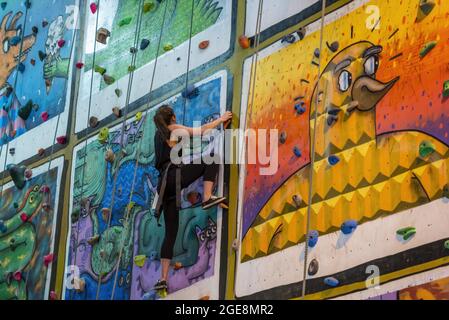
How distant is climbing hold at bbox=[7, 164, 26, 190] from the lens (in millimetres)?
6580

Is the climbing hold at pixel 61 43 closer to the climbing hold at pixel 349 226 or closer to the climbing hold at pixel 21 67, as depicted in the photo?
the climbing hold at pixel 21 67

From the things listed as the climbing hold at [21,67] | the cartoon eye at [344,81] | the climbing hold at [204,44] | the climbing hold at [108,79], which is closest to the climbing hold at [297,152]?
the cartoon eye at [344,81]

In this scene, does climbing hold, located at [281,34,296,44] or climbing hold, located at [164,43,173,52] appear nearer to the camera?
climbing hold, located at [281,34,296,44]

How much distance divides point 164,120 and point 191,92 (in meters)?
0.43

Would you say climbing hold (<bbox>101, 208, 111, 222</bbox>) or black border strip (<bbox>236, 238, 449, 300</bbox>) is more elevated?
climbing hold (<bbox>101, 208, 111, 222</bbox>)

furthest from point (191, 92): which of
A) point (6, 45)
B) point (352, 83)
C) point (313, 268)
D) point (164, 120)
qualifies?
point (6, 45)

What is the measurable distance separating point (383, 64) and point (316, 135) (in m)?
0.46

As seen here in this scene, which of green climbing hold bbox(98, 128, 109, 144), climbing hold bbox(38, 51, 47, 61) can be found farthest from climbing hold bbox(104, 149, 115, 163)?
climbing hold bbox(38, 51, 47, 61)

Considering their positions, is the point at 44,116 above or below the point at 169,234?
above

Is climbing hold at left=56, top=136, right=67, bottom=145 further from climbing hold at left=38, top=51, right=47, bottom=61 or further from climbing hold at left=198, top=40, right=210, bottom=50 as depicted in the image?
climbing hold at left=198, top=40, right=210, bottom=50

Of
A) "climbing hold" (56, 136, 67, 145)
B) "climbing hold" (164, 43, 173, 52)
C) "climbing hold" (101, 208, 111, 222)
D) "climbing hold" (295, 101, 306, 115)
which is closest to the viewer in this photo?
"climbing hold" (295, 101, 306, 115)

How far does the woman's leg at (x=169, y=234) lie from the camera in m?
4.97

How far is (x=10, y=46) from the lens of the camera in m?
7.25

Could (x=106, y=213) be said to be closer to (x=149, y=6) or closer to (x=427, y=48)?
(x=149, y=6)
